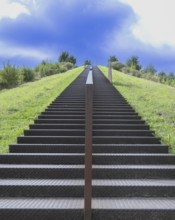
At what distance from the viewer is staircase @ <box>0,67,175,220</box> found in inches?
150

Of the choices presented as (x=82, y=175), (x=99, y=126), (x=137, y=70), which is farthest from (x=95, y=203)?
(x=137, y=70)

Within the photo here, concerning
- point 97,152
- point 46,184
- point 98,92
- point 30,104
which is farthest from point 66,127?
point 98,92

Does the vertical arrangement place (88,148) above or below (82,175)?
above

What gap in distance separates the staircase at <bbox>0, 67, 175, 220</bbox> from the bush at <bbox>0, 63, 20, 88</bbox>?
59.5ft

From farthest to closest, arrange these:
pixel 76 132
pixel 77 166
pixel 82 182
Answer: pixel 76 132 < pixel 77 166 < pixel 82 182

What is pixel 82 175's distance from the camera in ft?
15.3

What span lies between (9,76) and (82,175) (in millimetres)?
20525

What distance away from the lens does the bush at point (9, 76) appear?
24188 millimetres

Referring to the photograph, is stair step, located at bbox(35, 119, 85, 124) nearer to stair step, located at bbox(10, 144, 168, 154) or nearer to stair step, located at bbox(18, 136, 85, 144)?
stair step, located at bbox(18, 136, 85, 144)

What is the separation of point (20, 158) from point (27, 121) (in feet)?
10.4

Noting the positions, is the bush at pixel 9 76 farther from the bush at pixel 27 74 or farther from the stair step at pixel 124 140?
the stair step at pixel 124 140

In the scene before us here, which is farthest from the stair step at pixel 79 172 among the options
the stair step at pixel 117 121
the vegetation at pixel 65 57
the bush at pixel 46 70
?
the vegetation at pixel 65 57

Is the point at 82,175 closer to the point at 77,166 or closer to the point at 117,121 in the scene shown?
the point at 77,166
